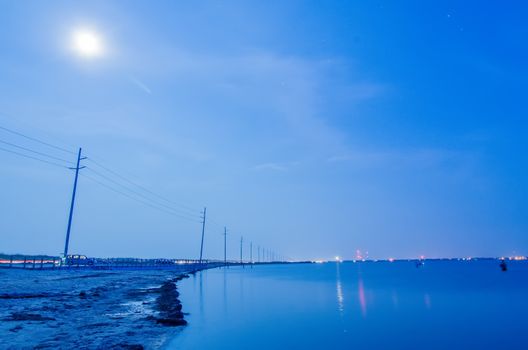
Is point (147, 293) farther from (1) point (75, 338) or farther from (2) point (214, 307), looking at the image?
(1) point (75, 338)

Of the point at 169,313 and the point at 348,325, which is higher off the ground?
the point at 169,313

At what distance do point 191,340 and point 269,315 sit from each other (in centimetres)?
1147

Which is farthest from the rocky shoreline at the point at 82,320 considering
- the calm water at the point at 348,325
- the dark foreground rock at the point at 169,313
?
the calm water at the point at 348,325

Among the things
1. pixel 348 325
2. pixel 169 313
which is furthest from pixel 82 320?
pixel 348 325

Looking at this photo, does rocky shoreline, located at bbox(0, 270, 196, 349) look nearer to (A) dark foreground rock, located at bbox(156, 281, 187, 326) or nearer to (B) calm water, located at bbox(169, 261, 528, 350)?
(A) dark foreground rock, located at bbox(156, 281, 187, 326)

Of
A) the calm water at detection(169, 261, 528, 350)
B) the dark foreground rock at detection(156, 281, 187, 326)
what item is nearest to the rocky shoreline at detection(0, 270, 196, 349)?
the dark foreground rock at detection(156, 281, 187, 326)

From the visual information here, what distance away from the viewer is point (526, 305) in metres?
36.2

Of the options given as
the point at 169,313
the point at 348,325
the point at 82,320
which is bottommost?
the point at 348,325

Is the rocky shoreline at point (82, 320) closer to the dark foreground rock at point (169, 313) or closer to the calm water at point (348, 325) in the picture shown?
the dark foreground rock at point (169, 313)

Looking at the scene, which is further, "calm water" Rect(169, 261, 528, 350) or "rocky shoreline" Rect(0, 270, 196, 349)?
"calm water" Rect(169, 261, 528, 350)

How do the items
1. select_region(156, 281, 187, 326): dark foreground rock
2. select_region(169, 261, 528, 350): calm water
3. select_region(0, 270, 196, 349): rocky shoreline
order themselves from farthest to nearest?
1. select_region(169, 261, 528, 350): calm water
2. select_region(156, 281, 187, 326): dark foreground rock
3. select_region(0, 270, 196, 349): rocky shoreline

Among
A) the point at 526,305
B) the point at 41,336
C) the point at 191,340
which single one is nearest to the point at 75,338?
the point at 41,336

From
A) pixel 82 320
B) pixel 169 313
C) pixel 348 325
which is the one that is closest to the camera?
pixel 82 320

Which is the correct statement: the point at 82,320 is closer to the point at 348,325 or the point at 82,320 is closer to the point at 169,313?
the point at 169,313
